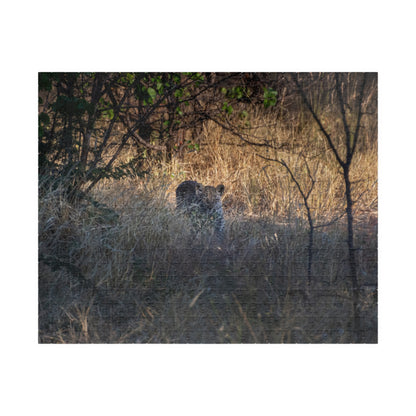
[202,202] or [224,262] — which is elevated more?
[202,202]

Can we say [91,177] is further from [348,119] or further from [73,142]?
[348,119]

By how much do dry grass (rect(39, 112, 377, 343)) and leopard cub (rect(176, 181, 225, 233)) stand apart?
6 centimetres

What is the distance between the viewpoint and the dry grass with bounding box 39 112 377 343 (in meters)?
3.37

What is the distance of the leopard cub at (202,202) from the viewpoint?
3.57 meters

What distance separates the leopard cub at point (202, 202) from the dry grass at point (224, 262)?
0.19 feet

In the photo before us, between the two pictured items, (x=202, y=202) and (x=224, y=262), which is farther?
(x=202, y=202)

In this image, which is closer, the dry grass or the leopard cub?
the dry grass

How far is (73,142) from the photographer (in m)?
3.62

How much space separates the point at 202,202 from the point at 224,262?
1.51ft

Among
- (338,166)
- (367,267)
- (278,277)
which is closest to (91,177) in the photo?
(278,277)

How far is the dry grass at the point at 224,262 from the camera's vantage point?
11.0ft

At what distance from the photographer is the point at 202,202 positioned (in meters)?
3.62

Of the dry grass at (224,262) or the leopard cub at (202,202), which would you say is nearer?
the dry grass at (224,262)
